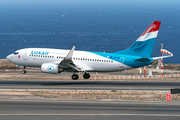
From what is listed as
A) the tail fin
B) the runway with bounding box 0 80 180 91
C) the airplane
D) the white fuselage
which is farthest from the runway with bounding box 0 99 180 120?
the white fuselage

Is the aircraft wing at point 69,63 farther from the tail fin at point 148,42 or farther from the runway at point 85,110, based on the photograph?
the runway at point 85,110

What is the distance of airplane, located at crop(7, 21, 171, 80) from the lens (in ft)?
170

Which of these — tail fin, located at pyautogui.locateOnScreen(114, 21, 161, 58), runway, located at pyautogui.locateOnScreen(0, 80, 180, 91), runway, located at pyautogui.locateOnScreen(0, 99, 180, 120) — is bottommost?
runway, located at pyautogui.locateOnScreen(0, 99, 180, 120)

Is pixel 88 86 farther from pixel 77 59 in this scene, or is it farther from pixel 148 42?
pixel 148 42

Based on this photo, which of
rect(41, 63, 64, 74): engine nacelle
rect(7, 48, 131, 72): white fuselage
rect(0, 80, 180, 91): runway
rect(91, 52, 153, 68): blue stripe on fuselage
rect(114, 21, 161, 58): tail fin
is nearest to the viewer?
rect(0, 80, 180, 91): runway

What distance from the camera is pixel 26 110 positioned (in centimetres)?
2961

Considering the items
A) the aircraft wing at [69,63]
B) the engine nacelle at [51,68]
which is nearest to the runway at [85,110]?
the aircraft wing at [69,63]

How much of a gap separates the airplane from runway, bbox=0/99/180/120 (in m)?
17.7

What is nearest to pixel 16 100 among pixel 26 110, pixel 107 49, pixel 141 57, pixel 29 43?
pixel 26 110

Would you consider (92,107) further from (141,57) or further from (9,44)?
(9,44)

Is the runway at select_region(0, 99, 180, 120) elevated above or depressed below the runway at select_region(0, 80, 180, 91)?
below

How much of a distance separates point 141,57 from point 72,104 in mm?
21539

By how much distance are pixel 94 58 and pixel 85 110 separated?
2493 centimetres

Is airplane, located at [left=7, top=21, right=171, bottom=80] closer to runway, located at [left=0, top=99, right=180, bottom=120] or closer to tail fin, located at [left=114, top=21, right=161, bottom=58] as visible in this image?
tail fin, located at [left=114, top=21, right=161, bottom=58]
